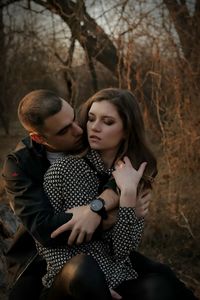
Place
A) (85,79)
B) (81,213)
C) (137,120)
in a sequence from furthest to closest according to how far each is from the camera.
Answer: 1. (85,79)
2. (137,120)
3. (81,213)

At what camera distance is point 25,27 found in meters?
8.11

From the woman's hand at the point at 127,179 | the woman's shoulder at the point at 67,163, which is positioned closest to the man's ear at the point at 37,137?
the woman's shoulder at the point at 67,163

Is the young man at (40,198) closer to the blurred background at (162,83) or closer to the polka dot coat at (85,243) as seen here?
the polka dot coat at (85,243)

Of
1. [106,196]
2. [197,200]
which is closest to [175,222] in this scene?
[197,200]

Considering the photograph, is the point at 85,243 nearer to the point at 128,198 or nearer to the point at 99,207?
the point at 99,207

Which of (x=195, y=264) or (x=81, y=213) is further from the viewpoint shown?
(x=195, y=264)

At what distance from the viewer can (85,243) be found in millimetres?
2344

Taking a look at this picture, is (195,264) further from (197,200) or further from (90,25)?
(90,25)

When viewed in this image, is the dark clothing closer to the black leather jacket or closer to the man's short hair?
the black leather jacket

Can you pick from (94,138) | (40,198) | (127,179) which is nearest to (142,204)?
(127,179)

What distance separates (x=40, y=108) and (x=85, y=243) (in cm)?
65

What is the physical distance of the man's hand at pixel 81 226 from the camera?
7.43 feet

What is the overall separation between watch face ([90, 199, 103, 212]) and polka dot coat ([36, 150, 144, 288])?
7 cm

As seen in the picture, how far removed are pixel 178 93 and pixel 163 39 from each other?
0.53 meters
